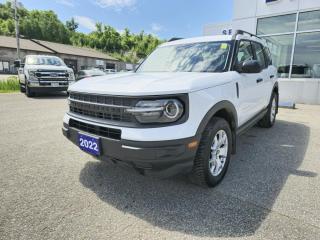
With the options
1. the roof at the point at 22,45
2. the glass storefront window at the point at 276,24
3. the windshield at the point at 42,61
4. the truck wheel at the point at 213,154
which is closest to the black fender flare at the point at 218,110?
the truck wheel at the point at 213,154

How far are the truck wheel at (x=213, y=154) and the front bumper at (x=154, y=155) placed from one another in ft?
0.67

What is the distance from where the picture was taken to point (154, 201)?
8.14 ft

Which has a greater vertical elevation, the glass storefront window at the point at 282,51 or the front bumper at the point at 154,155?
the glass storefront window at the point at 282,51

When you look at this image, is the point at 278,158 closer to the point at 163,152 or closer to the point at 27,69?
the point at 163,152

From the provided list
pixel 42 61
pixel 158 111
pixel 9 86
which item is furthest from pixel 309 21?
pixel 9 86

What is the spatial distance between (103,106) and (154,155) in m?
0.76

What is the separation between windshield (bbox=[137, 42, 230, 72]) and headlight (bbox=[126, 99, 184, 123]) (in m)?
1.10

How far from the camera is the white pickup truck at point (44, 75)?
9.91 meters

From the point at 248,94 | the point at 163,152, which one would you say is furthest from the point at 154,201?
the point at 248,94

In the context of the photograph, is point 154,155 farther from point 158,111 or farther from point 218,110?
point 218,110

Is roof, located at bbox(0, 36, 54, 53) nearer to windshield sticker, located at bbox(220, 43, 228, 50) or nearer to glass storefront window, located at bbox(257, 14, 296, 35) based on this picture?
glass storefront window, located at bbox(257, 14, 296, 35)

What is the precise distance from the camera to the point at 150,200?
250cm

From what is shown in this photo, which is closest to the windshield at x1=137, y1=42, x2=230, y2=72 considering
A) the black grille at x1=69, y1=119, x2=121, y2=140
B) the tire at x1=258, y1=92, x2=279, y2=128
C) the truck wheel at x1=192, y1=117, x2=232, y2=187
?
the truck wheel at x1=192, y1=117, x2=232, y2=187

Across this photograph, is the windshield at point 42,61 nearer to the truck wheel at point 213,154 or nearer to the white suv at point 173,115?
the white suv at point 173,115
